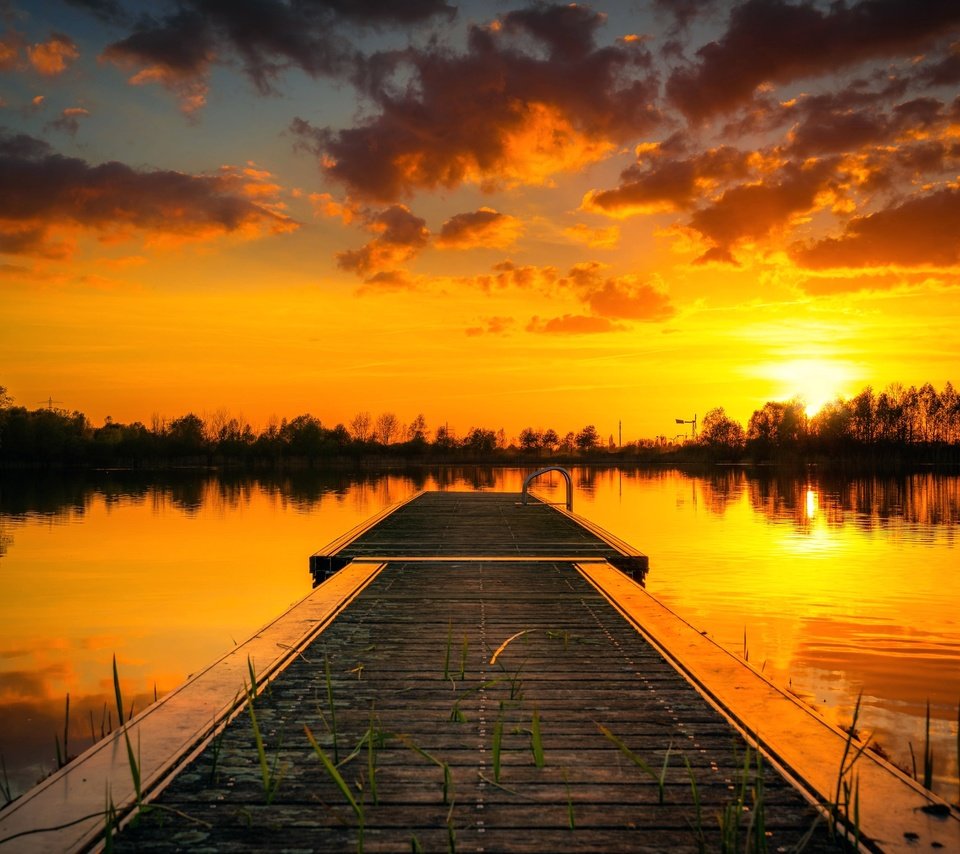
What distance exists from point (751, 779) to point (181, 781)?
2.68 meters

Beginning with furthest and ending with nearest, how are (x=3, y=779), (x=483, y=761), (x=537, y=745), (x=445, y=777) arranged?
(x=3, y=779)
(x=483, y=761)
(x=537, y=745)
(x=445, y=777)

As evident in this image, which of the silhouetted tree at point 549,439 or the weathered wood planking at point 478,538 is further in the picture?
the silhouetted tree at point 549,439

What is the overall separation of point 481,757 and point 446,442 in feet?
277

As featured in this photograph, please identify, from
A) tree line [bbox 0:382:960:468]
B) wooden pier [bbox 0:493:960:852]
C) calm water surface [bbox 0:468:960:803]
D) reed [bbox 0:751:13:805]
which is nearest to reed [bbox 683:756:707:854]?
A: wooden pier [bbox 0:493:960:852]

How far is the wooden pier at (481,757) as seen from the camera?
132 inches

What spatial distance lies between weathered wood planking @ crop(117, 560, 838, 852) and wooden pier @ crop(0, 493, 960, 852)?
0.6 inches

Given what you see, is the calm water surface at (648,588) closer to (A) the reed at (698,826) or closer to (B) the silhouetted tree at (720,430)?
(A) the reed at (698,826)

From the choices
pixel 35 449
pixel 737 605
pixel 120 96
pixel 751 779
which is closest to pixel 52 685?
pixel 751 779

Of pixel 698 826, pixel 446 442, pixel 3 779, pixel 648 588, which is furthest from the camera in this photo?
pixel 446 442

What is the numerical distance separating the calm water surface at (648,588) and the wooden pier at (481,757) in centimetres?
247

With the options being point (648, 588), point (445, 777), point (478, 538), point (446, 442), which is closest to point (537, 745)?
point (445, 777)

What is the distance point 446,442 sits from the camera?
88375mm

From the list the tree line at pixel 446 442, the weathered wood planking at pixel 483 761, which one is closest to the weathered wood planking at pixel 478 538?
the weathered wood planking at pixel 483 761

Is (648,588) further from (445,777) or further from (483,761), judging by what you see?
(445,777)
